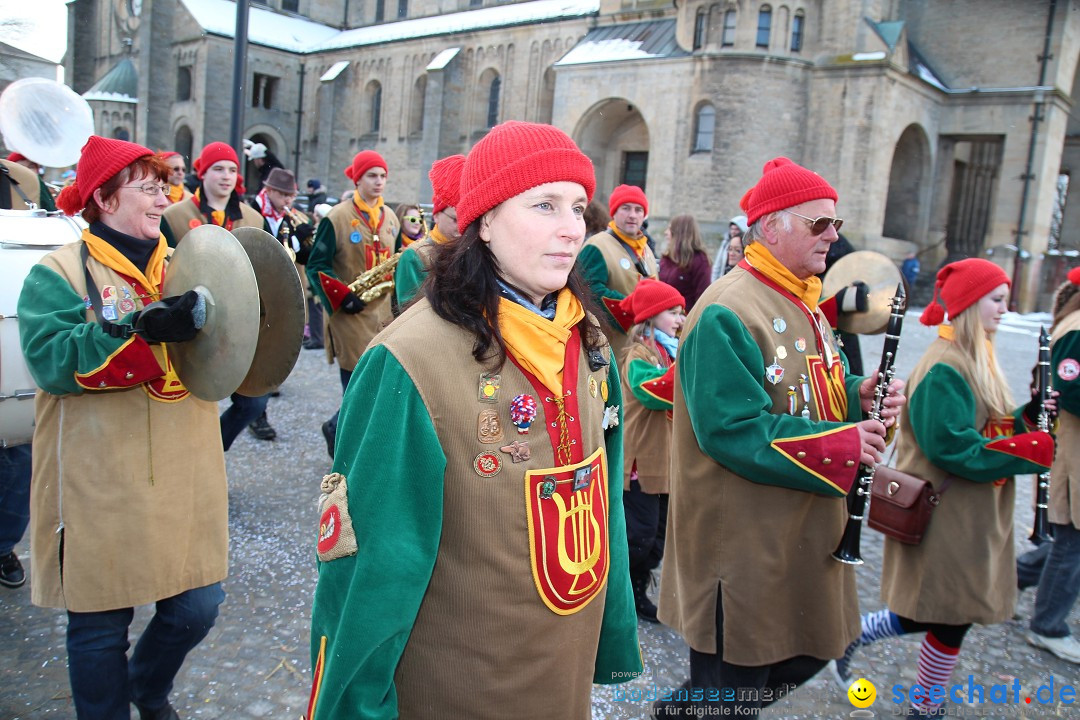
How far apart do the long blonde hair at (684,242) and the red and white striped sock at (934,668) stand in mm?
4296

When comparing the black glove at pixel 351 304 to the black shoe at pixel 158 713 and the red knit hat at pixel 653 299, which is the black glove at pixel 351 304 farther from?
the black shoe at pixel 158 713

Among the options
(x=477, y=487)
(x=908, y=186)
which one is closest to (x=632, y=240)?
(x=477, y=487)

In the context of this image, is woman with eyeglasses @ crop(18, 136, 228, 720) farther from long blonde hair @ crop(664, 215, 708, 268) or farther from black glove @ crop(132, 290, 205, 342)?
long blonde hair @ crop(664, 215, 708, 268)

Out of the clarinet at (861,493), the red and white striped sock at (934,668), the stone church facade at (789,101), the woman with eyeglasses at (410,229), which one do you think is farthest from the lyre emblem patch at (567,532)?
the stone church facade at (789,101)

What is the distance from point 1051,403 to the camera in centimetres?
350

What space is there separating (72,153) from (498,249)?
4.25 m

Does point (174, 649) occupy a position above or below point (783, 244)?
below

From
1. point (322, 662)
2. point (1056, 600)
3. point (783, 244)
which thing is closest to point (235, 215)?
point (783, 244)

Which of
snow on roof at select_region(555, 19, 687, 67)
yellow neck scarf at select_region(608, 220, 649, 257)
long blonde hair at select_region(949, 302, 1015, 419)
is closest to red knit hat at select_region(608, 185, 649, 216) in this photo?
yellow neck scarf at select_region(608, 220, 649, 257)

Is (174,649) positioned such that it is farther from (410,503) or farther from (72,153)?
(72,153)

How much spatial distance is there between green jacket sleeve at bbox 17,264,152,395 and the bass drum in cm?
52

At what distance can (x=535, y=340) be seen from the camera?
72.0 inches

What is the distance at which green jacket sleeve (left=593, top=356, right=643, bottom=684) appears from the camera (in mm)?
2104

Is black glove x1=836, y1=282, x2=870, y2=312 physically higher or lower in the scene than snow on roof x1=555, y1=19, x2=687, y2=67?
lower
